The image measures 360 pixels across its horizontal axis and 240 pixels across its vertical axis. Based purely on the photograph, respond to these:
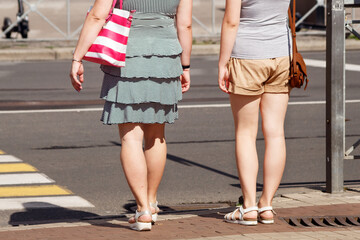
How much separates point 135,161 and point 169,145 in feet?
14.2

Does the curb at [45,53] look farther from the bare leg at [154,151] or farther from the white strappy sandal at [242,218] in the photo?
the white strappy sandal at [242,218]

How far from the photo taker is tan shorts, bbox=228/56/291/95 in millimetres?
6051

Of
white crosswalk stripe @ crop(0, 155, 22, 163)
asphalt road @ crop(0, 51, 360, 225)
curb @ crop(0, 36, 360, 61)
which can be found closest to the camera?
asphalt road @ crop(0, 51, 360, 225)

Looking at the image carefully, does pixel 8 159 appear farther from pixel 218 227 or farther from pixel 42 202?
pixel 218 227

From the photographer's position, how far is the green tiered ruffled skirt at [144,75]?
231 inches

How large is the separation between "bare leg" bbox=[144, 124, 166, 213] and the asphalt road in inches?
52.2

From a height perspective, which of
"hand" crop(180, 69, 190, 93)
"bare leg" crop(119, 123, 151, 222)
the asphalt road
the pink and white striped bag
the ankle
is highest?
the pink and white striped bag

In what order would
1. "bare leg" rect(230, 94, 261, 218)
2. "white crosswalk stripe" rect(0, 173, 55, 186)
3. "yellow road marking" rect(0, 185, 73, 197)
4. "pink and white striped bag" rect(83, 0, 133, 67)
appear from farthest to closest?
"white crosswalk stripe" rect(0, 173, 55, 186) < "yellow road marking" rect(0, 185, 73, 197) < "bare leg" rect(230, 94, 261, 218) < "pink and white striped bag" rect(83, 0, 133, 67)

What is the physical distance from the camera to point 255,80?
605 cm

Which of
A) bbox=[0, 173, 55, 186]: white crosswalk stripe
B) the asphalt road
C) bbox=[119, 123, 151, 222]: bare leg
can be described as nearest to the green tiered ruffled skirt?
bbox=[119, 123, 151, 222]: bare leg

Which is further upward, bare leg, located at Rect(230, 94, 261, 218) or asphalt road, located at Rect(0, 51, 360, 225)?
bare leg, located at Rect(230, 94, 261, 218)

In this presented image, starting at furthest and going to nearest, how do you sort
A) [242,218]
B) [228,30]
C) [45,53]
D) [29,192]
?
1. [45,53]
2. [29,192]
3. [242,218]
4. [228,30]

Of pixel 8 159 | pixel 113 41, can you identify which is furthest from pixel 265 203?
pixel 8 159

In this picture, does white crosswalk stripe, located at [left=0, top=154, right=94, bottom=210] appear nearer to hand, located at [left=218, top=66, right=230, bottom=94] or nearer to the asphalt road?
the asphalt road
